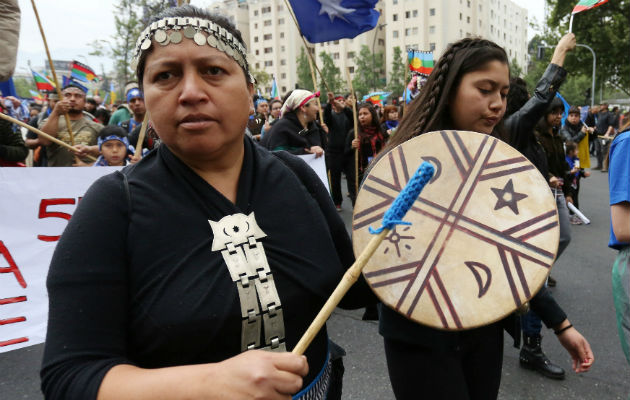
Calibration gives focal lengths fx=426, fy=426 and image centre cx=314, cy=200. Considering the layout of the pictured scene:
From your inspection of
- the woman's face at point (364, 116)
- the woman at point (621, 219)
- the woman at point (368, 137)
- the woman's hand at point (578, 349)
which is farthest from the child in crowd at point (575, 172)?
the woman's hand at point (578, 349)

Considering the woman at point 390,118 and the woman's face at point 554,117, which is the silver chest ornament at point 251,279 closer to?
the woman's face at point 554,117

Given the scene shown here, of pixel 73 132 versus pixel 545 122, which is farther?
pixel 73 132

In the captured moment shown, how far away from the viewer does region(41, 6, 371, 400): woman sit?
74cm

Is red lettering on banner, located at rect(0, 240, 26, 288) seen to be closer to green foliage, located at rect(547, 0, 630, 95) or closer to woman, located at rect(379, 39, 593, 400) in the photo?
woman, located at rect(379, 39, 593, 400)

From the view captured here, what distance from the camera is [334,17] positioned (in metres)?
4.25

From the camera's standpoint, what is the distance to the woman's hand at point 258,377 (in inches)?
28.1

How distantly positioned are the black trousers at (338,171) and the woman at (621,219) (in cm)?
572

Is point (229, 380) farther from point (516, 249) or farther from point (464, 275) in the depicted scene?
point (516, 249)

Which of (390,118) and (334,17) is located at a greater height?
(334,17)

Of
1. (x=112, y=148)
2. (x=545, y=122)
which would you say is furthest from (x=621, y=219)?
(x=112, y=148)

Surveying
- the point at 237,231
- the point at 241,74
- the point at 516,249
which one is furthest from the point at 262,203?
the point at 516,249

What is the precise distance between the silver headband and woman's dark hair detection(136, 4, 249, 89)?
1cm

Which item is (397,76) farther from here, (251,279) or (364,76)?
(251,279)

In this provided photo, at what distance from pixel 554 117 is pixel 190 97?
13.4ft
